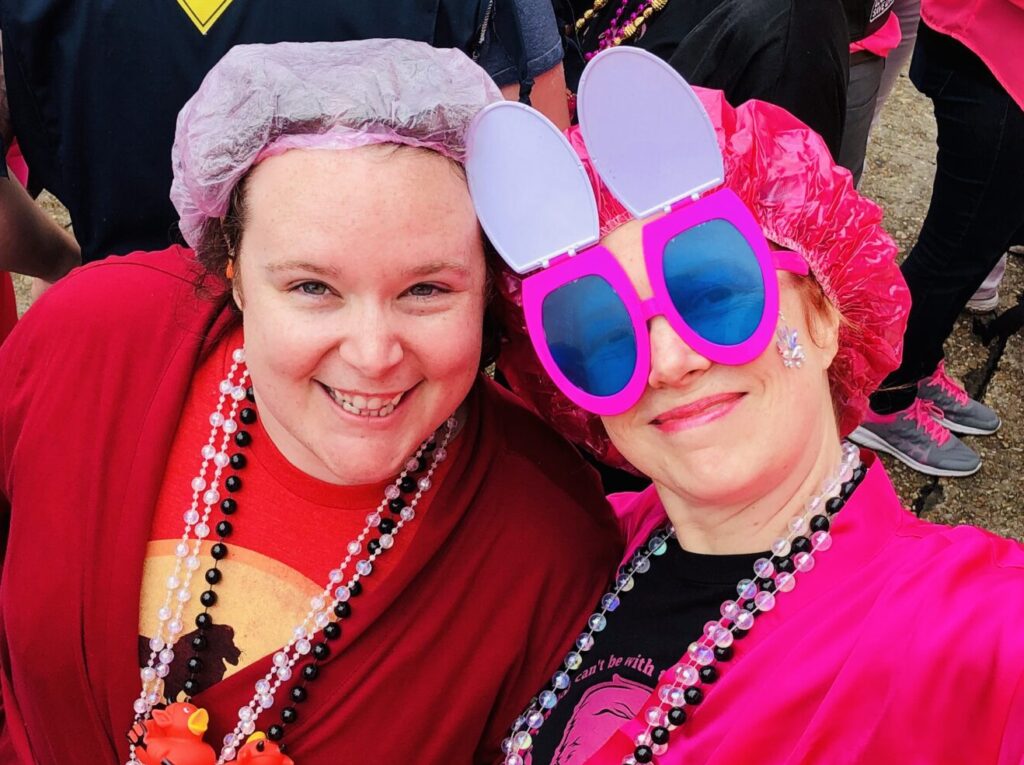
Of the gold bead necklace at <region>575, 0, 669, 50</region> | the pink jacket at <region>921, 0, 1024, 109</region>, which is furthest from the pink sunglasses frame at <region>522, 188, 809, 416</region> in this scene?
the pink jacket at <region>921, 0, 1024, 109</region>

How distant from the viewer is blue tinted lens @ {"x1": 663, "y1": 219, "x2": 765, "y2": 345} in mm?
1582

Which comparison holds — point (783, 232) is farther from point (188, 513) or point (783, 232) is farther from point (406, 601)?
point (188, 513)

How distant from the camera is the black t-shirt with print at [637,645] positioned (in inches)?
67.7

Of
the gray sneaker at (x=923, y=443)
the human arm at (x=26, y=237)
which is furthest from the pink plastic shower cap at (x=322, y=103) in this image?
the gray sneaker at (x=923, y=443)

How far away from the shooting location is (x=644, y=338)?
1.59 metres

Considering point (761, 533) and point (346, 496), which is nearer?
point (761, 533)

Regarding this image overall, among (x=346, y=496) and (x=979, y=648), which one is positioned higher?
(x=979, y=648)

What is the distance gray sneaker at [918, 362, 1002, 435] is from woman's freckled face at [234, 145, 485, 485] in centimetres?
283

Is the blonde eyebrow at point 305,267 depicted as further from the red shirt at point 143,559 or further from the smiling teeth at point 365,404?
the red shirt at point 143,559

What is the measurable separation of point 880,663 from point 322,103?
3.75ft

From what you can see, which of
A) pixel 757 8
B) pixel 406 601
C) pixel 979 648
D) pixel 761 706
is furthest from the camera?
pixel 757 8

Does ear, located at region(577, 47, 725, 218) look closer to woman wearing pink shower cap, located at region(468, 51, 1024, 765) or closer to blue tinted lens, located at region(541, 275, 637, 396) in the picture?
woman wearing pink shower cap, located at region(468, 51, 1024, 765)

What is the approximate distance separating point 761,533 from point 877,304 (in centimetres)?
47

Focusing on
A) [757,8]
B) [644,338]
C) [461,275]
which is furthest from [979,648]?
[757,8]
